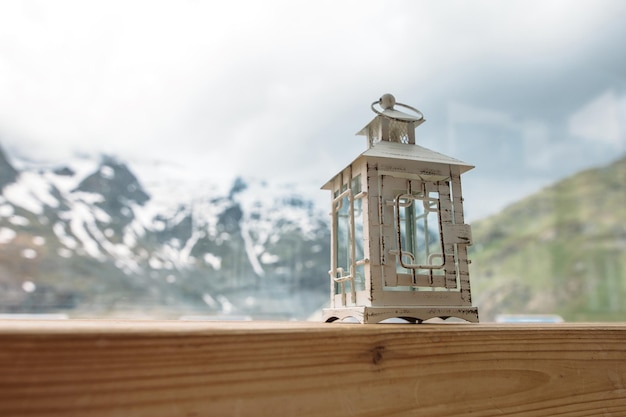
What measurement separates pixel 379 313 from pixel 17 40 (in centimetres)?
249

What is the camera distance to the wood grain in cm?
31

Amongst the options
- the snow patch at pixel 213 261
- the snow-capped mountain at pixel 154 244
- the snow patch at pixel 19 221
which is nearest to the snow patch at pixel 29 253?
the snow-capped mountain at pixel 154 244

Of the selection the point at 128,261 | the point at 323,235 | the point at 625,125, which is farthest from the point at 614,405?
the point at 625,125

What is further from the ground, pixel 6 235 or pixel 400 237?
pixel 6 235

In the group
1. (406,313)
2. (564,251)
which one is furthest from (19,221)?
(564,251)

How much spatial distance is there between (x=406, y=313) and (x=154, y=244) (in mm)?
2079

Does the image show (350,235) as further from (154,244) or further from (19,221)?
(19,221)

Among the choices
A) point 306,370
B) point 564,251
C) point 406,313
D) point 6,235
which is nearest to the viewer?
point 306,370

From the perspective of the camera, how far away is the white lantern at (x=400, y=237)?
1.95 ft

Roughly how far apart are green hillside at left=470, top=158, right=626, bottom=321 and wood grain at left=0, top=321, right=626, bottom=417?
2220mm

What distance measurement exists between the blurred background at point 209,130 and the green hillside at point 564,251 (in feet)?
0.29

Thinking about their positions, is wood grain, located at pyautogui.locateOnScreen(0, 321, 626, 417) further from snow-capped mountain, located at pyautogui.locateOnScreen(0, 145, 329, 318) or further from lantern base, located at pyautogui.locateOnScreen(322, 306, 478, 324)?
snow-capped mountain, located at pyautogui.locateOnScreen(0, 145, 329, 318)

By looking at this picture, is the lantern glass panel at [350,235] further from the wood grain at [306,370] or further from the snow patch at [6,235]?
the snow patch at [6,235]

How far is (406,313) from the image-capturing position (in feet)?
1.89
